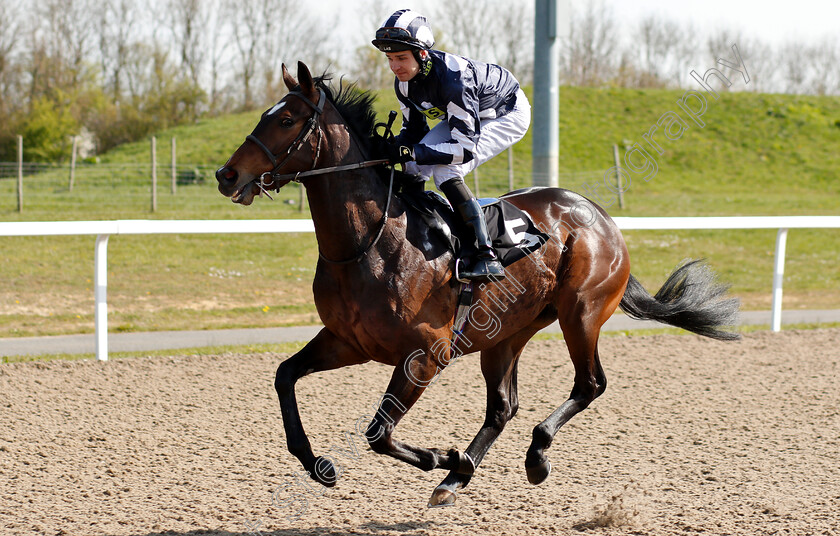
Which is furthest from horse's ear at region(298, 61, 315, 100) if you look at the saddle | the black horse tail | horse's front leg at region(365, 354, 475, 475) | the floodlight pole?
the floodlight pole

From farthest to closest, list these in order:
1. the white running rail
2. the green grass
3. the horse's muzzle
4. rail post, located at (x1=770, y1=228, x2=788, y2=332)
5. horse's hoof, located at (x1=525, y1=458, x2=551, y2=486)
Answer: the green grass < rail post, located at (x1=770, y1=228, x2=788, y2=332) < the white running rail < horse's hoof, located at (x1=525, y1=458, x2=551, y2=486) < the horse's muzzle

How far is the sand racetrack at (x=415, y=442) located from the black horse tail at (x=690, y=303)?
663mm

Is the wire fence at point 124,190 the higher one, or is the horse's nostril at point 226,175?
the horse's nostril at point 226,175

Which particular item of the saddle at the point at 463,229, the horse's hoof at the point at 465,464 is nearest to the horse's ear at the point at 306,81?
the saddle at the point at 463,229

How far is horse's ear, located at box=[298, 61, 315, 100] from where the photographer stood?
3.33m

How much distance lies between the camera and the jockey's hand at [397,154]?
3777 millimetres

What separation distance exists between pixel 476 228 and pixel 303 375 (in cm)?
100

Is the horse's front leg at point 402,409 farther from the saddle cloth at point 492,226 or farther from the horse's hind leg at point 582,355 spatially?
the horse's hind leg at point 582,355

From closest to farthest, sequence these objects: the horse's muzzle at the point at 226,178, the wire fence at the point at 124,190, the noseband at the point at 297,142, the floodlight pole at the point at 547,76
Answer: the horse's muzzle at the point at 226,178, the noseband at the point at 297,142, the floodlight pole at the point at 547,76, the wire fence at the point at 124,190

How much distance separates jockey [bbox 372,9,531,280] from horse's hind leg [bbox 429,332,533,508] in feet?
2.32

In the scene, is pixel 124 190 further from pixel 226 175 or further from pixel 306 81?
pixel 226 175

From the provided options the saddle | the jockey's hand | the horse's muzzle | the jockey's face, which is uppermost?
the jockey's face

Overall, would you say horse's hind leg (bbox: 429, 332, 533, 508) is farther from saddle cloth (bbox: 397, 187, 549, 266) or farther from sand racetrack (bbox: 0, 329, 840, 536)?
saddle cloth (bbox: 397, 187, 549, 266)

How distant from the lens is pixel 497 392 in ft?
14.3
